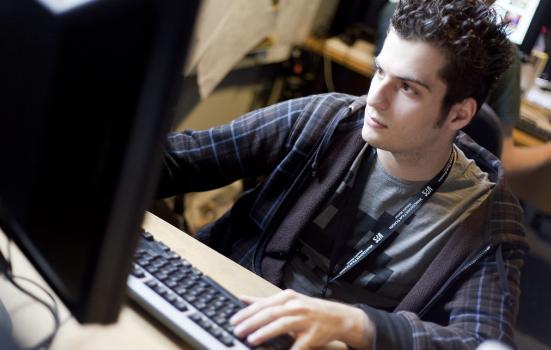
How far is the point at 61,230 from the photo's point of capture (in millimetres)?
616

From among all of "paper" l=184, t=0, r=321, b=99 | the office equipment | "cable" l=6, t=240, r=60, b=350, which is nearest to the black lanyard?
"cable" l=6, t=240, r=60, b=350

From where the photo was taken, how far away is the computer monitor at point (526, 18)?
2406mm

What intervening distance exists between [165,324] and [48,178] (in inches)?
12.0

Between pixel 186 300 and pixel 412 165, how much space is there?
2.16 ft

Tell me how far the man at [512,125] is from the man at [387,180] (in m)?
0.62

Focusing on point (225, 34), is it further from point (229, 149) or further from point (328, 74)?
point (229, 149)

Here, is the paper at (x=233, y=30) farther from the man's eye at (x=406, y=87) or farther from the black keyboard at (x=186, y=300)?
the black keyboard at (x=186, y=300)

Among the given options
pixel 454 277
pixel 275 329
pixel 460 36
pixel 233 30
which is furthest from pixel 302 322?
pixel 233 30

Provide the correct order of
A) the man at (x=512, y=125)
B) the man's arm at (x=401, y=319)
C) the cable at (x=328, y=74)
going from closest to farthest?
the man's arm at (x=401, y=319) < the man at (x=512, y=125) < the cable at (x=328, y=74)

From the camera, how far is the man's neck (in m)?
1.32

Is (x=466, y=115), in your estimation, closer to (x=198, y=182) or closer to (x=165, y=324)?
(x=198, y=182)

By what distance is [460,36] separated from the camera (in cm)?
121

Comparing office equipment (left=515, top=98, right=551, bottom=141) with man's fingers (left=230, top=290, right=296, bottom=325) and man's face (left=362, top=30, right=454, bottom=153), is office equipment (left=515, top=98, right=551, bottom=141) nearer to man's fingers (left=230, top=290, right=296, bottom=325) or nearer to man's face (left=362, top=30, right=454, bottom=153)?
man's face (left=362, top=30, right=454, bottom=153)

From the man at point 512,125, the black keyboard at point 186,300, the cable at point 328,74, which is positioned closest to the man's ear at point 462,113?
the man at point 512,125
